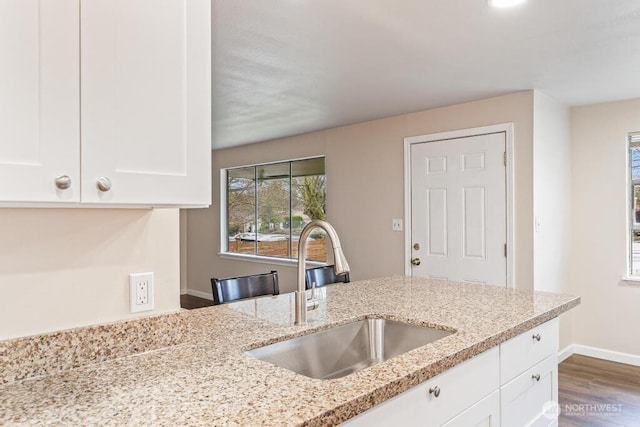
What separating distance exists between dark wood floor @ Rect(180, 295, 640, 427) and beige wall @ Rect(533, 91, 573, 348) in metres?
0.31

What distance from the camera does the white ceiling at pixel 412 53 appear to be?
2.08 metres

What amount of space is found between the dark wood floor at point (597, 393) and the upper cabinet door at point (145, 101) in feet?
9.35

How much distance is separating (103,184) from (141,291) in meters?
0.44

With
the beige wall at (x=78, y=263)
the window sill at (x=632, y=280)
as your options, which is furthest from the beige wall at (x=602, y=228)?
the beige wall at (x=78, y=263)

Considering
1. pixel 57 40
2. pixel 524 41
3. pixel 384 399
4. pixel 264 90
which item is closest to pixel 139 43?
pixel 57 40

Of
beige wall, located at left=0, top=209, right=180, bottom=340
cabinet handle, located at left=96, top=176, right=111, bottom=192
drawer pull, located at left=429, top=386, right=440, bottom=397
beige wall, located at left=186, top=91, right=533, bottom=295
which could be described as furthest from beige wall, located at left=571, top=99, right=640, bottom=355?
cabinet handle, located at left=96, top=176, right=111, bottom=192

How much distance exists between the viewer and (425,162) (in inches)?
161

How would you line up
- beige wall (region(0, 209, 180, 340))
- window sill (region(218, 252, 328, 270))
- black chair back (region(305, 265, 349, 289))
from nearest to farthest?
beige wall (region(0, 209, 180, 340))
black chair back (region(305, 265, 349, 289))
window sill (region(218, 252, 328, 270))

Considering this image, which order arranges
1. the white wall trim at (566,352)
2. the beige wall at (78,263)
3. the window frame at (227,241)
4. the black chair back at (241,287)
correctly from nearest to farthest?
the beige wall at (78,263) → the black chair back at (241,287) → the white wall trim at (566,352) → the window frame at (227,241)

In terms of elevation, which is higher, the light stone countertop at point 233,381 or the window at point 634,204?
the window at point 634,204

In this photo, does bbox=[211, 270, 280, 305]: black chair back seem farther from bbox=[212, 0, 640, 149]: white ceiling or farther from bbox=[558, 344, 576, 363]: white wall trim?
bbox=[558, 344, 576, 363]: white wall trim

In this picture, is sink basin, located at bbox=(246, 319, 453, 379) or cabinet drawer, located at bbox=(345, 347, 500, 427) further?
sink basin, located at bbox=(246, 319, 453, 379)

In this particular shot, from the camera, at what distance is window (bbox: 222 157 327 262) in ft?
17.6

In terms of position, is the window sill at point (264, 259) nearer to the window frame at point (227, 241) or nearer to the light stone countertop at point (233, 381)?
the window frame at point (227, 241)
